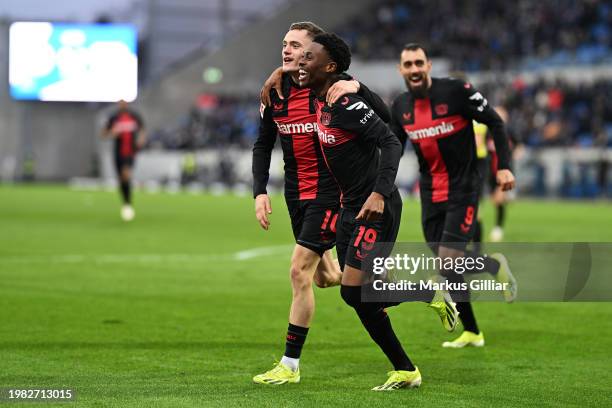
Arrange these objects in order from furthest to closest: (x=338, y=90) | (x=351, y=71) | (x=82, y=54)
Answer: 1. (x=82, y=54)
2. (x=351, y=71)
3. (x=338, y=90)

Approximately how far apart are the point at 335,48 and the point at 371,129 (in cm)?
56

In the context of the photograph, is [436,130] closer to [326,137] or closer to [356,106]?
[326,137]

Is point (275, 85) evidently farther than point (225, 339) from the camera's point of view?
No

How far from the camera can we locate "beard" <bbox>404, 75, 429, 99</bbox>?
894 cm

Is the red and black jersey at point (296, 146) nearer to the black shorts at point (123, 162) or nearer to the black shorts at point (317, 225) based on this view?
the black shorts at point (317, 225)

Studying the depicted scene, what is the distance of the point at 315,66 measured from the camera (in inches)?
269

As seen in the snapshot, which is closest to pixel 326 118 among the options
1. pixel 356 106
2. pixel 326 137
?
pixel 326 137

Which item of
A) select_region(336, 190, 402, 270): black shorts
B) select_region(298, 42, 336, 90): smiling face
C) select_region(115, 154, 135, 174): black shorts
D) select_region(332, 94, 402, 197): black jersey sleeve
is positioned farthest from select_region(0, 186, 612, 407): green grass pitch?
select_region(115, 154, 135, 174): black shorts

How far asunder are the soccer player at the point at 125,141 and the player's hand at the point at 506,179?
1546cm

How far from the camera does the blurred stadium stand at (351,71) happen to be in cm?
3641

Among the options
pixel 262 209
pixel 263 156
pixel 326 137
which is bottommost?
pixel 262 209

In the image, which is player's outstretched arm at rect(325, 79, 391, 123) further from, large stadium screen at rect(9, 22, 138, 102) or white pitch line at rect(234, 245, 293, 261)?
large stadium screen at rect(9, 22, 138, 102)

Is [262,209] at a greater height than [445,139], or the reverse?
[445,139]

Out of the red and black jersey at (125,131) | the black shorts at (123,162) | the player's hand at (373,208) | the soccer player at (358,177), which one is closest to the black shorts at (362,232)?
the soccer player at (358,177)
